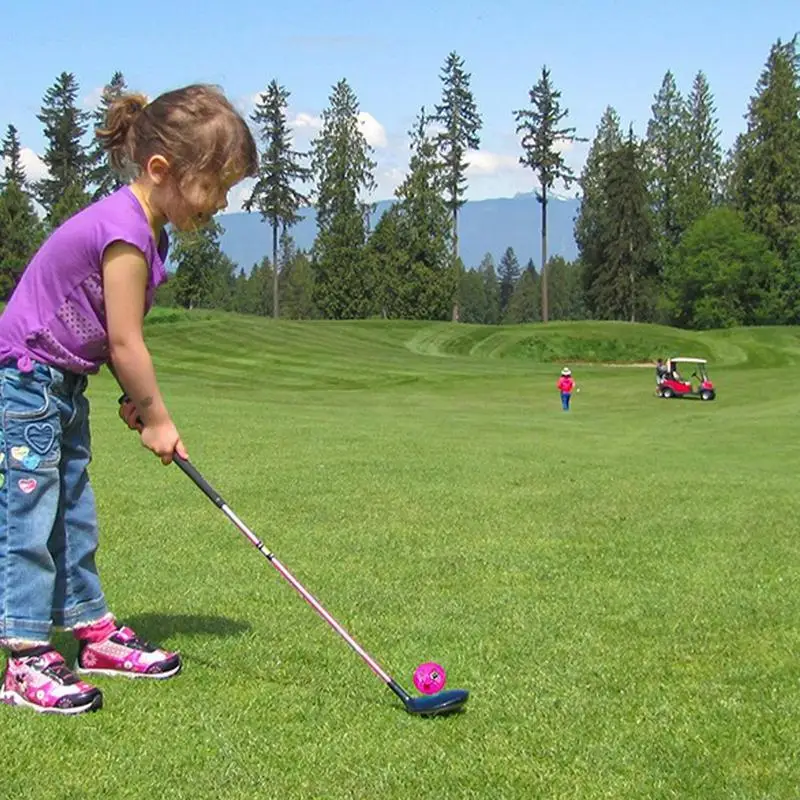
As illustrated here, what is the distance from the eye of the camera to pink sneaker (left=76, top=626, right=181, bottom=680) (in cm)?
445

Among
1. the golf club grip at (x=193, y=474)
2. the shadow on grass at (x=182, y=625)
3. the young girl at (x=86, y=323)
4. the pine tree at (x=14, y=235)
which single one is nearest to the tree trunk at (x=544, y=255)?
the pine tree at (x=14, y=235)

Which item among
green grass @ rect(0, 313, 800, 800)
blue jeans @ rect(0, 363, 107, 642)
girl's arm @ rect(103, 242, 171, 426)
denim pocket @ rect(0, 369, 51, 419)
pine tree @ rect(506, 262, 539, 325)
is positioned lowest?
green grass @ rect(0, 313, 800, 800)

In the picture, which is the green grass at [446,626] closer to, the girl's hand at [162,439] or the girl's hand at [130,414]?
the girl's hand at [162,439]

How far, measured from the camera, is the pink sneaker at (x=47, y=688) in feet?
13.1

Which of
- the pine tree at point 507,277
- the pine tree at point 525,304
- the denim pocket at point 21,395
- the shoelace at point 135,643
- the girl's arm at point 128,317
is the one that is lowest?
the shoelace at point 135,643

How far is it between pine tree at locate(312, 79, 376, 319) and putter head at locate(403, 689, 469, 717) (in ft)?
265

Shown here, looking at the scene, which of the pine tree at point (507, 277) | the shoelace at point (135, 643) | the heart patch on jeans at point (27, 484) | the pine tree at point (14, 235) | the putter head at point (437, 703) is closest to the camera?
the putter head at point (437, 703)

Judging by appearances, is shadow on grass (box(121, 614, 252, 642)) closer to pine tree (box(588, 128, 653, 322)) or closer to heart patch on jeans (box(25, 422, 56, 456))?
heart patch on jeans (box(25, 422, 56, 456))

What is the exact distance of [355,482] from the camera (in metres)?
9.92

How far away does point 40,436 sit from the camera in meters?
4.24

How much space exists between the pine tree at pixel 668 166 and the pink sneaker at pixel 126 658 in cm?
8413

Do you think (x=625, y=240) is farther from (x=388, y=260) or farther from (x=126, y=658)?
(x=126, y=658)

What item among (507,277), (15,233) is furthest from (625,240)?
(507,277)

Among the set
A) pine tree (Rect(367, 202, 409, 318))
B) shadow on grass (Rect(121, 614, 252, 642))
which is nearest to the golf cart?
shadow on grass (Rect(121, 614, 252, 642))
